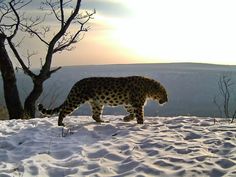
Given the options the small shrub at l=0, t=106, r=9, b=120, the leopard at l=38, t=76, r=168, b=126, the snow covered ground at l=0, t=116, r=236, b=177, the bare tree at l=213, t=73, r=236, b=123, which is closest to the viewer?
the snow covered ground at l=0, t=116, r=236, b=177

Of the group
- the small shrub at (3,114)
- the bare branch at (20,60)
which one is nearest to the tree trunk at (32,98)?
the bare branch at (20,60)

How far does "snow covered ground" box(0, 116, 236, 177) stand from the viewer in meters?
7.07

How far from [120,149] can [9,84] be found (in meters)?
9.24

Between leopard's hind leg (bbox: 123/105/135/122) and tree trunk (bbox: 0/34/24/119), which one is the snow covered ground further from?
tree trunk (bbox: 0/34/24/119)

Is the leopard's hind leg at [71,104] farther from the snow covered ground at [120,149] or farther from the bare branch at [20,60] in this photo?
the bare branch at [20,60]

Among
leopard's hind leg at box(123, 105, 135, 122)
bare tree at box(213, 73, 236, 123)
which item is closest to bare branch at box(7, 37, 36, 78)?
leopard's hind leg at box(123, 105, 135, 122)

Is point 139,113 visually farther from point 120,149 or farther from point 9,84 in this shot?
point 9,84

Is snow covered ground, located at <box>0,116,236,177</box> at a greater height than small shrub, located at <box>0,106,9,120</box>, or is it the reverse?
snow covered ground, located at <box>0,116,236,177</box>

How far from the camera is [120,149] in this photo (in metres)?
8.32

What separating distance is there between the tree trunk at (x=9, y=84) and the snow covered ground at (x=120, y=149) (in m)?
5.57

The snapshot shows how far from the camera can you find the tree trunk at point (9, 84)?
1641cm

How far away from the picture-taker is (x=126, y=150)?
8.17 meters

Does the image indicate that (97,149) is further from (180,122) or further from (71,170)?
(180,122)

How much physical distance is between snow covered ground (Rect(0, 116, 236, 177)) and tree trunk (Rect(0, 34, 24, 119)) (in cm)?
557
